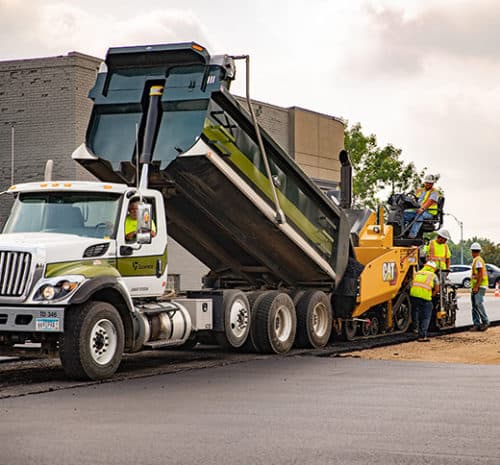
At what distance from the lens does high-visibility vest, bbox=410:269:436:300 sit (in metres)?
18.4

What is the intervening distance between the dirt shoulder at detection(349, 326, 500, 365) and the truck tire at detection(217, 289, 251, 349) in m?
1.75

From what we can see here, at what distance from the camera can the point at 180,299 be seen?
46.9 feet

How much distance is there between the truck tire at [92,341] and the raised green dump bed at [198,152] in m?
2.31

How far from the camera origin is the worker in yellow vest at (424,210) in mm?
19750

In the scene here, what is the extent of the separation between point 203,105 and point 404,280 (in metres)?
7.45

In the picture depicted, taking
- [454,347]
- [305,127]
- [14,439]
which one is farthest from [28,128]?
[14,439]

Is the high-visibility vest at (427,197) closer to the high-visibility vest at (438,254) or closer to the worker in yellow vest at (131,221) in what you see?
the high-visibility vest at (438,254)

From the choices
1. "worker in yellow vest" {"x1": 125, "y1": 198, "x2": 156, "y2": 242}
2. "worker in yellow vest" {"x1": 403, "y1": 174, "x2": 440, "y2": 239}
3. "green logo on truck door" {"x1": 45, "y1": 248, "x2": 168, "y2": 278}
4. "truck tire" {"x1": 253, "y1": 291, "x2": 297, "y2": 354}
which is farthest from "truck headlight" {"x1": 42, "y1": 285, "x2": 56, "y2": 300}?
"worker in yellow vest" {"x1": 403, "y1": 174, "x2": 440, "y2": 239}

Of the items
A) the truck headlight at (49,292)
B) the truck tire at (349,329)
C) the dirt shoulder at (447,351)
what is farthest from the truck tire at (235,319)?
the truck headlight at (49,292)

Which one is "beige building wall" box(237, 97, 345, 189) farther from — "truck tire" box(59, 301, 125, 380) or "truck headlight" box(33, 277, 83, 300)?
"truck headlight" box(33, 277, 83, 300)

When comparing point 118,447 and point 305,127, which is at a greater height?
point 305,127

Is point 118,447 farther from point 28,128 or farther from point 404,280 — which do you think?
point 28,128

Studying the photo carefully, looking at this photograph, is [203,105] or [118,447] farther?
[203,105]

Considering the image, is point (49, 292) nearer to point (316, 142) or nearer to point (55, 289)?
point (55, 289)
